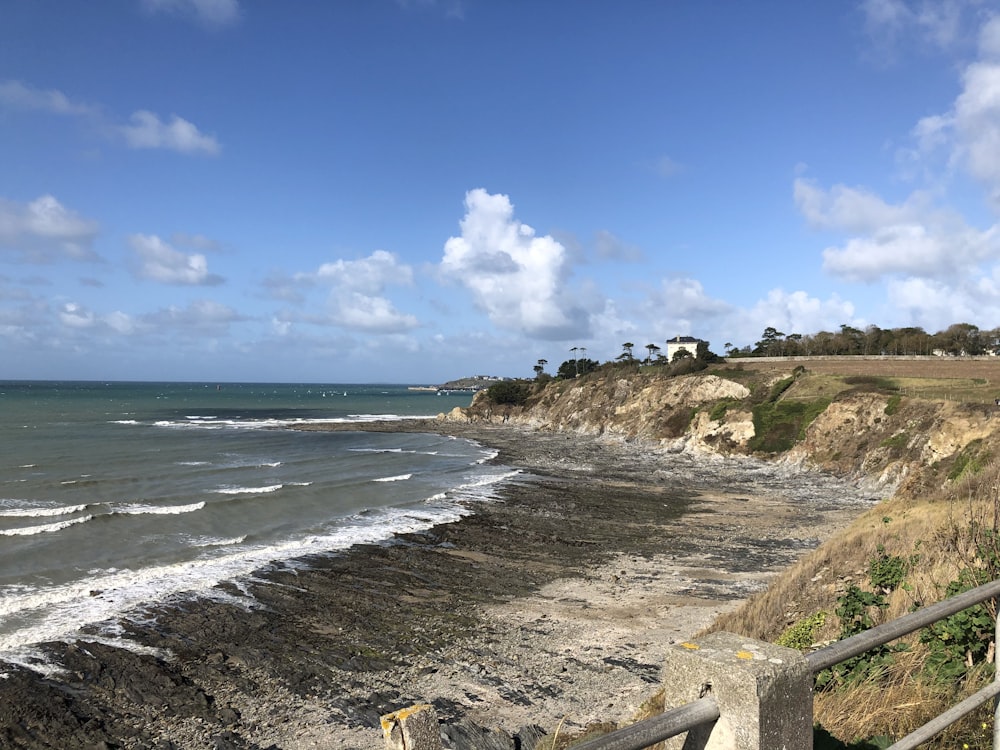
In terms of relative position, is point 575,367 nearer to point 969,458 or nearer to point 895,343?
point 895,343

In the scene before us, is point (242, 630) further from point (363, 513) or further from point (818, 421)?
point (818, 421)

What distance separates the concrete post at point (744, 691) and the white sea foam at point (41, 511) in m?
34.7

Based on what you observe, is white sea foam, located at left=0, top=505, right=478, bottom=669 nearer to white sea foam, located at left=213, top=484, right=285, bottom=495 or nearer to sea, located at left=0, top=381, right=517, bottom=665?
sea, located at left=0, top=381, right=517, bottom=665

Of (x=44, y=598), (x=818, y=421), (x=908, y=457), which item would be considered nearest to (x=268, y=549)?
(x=44, y=598)

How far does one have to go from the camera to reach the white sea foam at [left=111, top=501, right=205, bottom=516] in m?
30.8

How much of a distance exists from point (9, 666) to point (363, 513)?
60.5 ft

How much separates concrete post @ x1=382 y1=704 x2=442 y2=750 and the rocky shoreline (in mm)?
9624

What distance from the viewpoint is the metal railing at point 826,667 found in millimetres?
A: 2418

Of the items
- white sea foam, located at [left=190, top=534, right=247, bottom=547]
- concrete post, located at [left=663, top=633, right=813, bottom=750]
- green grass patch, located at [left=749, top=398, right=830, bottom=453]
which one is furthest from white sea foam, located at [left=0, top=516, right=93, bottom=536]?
green grass patch, located at [left=749, top=398, right=830, bottom=453]

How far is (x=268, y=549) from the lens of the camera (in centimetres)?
2484

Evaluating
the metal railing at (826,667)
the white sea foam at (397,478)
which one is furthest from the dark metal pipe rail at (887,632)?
the white sea foam at (397,478)

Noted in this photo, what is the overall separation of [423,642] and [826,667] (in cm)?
1445

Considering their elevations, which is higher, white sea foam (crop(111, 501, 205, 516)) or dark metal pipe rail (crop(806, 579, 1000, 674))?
dark metal pipe rail (crop(806, 579, 1000, 674))

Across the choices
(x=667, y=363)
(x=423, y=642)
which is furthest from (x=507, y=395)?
(x=423, y=642)
